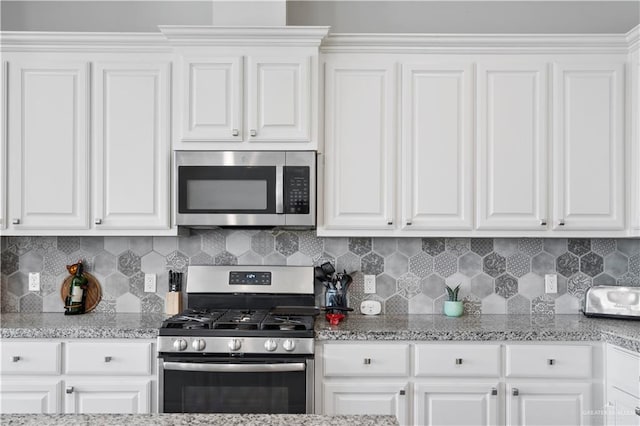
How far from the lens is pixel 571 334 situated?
2438mm

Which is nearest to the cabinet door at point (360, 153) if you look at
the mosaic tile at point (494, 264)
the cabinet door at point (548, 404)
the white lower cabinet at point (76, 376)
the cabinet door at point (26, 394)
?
the mosaic tile at point (494, 264)

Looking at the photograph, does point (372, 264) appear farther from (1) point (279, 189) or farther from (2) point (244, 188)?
(2) point (244, 188)

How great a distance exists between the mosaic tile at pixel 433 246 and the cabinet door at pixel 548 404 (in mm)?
888

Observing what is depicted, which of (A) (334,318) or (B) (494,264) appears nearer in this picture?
(A) (334,318)

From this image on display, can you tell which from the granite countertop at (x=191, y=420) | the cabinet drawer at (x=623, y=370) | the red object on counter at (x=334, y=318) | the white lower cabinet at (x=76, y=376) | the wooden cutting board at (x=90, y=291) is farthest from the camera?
the wooden cutting board at (x=90, y=291)

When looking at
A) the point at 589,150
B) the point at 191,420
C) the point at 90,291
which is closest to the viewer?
the point at 191,420

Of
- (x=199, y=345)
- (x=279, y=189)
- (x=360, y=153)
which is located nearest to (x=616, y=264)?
(x=360, y=153)

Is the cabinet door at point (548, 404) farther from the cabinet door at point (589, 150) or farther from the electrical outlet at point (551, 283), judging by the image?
the cabinet door at point (589, 150)

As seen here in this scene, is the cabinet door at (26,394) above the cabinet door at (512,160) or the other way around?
the other way around

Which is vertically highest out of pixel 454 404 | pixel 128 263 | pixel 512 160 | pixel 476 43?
pixel 476 43

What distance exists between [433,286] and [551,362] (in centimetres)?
81

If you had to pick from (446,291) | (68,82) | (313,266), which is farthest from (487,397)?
(68,82)

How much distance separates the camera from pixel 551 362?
7.95 ft

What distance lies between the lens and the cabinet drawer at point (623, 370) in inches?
87.3
